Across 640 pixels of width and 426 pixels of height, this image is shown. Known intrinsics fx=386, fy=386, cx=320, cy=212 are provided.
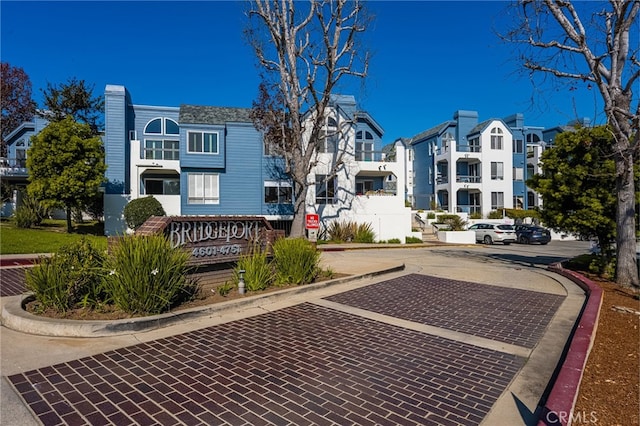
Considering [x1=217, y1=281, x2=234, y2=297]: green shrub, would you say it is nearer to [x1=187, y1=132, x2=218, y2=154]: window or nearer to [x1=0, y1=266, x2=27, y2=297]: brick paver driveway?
[x1=0, y1=266, x2=27, y2=297]: brick paver driveway

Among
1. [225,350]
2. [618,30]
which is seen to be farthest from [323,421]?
[618,30]

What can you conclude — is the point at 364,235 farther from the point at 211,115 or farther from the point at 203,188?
the point at 211,115

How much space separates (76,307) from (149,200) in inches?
793

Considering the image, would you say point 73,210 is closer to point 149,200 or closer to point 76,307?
point 149,200

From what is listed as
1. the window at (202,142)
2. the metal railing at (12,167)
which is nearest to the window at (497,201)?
the window at (202,142)

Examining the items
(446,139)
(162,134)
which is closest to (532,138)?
(446,139)

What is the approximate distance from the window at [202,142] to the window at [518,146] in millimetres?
34865

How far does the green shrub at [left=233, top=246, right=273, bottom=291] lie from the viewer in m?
8.19

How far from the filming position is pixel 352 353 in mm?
5047

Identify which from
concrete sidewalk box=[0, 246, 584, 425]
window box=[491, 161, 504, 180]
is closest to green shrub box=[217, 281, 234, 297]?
concrete sidewalk box=[0, 246, 584, 425]

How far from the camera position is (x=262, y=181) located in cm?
2884

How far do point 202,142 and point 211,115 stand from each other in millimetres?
2755

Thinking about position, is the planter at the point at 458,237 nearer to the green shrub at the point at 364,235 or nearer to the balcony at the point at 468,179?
the green shrub at the point at 364,235

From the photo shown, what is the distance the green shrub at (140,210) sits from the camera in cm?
2406
